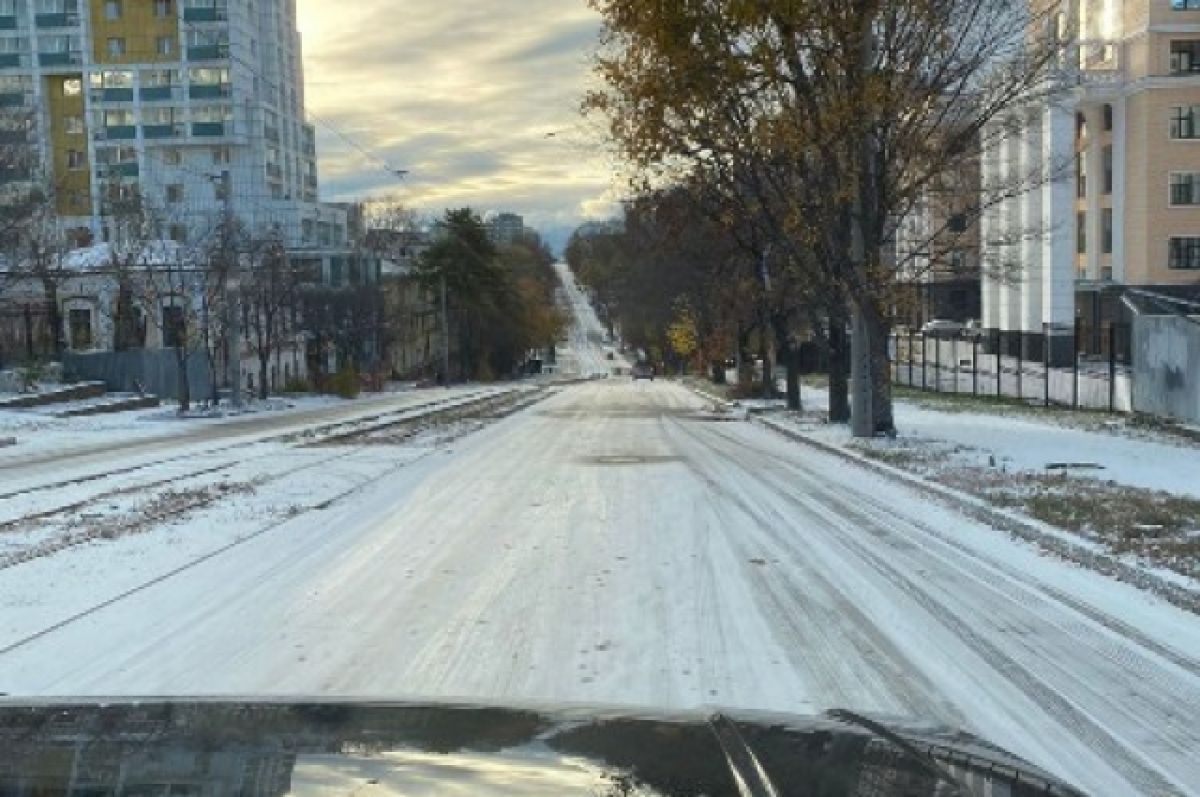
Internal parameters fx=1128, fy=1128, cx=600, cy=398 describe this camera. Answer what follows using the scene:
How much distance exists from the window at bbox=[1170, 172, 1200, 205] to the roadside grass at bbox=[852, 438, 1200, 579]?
162 feet

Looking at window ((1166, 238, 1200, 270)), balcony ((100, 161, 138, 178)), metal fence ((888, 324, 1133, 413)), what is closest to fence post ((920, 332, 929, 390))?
metal fence ((888, 324, 1133, 413))

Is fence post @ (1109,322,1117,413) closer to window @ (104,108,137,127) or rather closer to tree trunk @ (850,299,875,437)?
tree trunk @ (850,299,875,437)

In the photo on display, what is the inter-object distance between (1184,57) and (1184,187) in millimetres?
6587

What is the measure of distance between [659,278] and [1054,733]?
46.2 metres

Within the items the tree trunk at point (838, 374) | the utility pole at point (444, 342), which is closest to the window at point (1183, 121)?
the tree trunk at point (838, 374)

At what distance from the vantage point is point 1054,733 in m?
5.27

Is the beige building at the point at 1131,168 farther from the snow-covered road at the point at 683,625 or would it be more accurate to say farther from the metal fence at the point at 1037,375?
the snow-covered road at the point at 683,625

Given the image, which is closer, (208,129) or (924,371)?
(924,371)

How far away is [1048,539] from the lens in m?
9.99

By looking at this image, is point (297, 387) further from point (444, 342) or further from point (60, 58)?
point (60, 58)

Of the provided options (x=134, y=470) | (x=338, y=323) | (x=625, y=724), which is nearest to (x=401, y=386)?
(x=338, y=323)

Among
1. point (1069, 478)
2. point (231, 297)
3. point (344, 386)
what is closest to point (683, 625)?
point (1069, 478)

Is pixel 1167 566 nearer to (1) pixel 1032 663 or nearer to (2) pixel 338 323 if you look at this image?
(1) pixel 1032 663

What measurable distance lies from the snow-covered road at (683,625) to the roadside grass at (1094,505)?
24.7 inches
